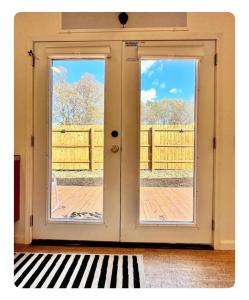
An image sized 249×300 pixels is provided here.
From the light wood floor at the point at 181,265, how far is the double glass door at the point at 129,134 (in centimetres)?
15

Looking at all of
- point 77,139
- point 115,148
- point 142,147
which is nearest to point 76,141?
point 77,139

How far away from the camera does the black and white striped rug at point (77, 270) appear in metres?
1.94

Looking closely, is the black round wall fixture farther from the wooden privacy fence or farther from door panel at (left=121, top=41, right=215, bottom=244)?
the wooden privacy fence

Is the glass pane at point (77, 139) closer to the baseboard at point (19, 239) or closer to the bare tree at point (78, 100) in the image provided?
the bare tree at point (78, 100)

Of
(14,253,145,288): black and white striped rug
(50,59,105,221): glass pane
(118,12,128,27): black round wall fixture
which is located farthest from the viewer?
(50,59,105,221): glass pane

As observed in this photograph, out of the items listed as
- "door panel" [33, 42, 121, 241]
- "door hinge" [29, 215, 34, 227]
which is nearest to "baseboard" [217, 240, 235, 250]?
"door panel" [33, 42, 121, 241]

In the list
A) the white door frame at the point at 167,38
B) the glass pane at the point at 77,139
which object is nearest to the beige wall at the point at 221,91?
the white door frame at the point at 167,38

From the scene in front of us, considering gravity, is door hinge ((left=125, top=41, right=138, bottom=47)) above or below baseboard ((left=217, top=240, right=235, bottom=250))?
above

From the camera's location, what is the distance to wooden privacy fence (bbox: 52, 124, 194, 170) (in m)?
2.67

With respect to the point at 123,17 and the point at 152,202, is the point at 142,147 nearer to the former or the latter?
the point at 152,202

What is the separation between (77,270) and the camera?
2143mm

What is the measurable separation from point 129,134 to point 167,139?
0.37 m
